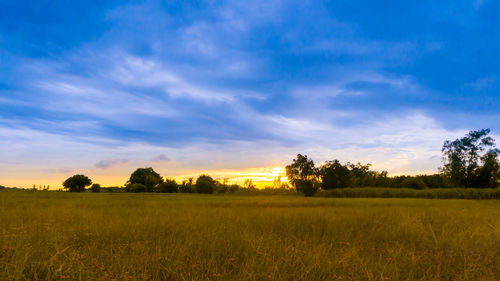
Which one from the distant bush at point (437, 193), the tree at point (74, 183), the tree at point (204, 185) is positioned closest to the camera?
the tree at point (74, 183)

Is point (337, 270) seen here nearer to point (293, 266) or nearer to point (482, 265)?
point (293, 266)

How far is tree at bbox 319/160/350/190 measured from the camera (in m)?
44.9

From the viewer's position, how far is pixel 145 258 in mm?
4113

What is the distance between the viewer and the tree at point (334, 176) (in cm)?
4491

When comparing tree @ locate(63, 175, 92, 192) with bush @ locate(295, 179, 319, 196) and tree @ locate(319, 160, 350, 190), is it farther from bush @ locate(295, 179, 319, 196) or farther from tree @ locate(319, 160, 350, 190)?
tree @ locate(319, 160, 350, 190)

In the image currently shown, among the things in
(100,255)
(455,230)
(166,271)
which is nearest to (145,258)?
(166,271)

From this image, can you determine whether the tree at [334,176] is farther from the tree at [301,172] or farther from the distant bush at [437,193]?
the distant bush at [437,193]

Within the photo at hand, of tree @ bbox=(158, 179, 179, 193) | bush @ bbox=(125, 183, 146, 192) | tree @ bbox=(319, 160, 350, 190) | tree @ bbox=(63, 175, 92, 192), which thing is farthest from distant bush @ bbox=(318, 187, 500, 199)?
tree @ bbox=(63, 175, 92, 192)

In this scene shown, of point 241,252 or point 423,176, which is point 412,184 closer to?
point 423,176

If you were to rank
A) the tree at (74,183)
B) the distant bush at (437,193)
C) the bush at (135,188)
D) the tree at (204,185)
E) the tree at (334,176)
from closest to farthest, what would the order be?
the tree at (74,183), the bush at (135,188), the tree at (204,185), the distant bush at (437,193), the tree at (334,176)

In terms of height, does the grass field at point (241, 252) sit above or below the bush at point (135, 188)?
below

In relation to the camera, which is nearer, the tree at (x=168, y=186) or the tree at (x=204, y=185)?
the tree at (x=168, y=186)

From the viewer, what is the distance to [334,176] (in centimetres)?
4506

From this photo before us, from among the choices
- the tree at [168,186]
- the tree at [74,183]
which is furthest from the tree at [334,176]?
the tree at [74,183]
